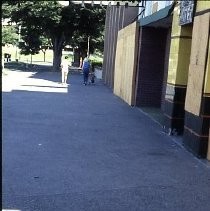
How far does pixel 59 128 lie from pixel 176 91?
2914 mm

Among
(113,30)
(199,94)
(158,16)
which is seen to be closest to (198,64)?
(199,94)

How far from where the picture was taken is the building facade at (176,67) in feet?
31.3

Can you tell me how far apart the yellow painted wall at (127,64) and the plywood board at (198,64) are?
8.58 meters

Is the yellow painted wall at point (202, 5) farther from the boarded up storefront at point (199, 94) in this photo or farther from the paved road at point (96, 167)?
the paved road at point (96, 167)

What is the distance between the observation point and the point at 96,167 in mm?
8406

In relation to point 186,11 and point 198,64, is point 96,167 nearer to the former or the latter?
point 198,64

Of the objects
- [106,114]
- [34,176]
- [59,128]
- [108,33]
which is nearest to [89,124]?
[59,128]

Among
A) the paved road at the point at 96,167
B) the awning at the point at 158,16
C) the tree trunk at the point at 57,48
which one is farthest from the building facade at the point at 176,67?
the tree trunk at the point at 57,48

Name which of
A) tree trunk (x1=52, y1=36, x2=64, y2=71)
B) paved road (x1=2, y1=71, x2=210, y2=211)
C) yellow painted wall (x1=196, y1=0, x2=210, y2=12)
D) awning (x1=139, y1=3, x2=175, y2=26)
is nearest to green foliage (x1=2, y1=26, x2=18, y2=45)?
tree trunk (x1=52, y1=36, x2=64, y2=71)

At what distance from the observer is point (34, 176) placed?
300 inches

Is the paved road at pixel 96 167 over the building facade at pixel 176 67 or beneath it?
beneath

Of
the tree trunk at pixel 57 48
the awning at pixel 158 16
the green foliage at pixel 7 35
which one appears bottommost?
the tree trunk at pixel 57 48

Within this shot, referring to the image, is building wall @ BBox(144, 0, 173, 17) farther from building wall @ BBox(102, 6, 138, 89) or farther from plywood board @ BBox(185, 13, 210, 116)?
building wall @ BBox(102, 6, 138, 89)

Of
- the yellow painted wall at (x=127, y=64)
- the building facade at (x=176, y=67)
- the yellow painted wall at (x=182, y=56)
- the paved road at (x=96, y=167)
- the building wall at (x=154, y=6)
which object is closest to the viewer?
the paved road at (x=96, y=167)
